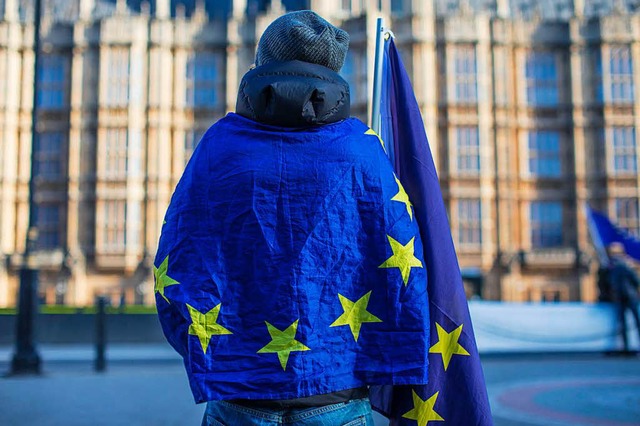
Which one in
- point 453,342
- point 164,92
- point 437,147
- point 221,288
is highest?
point 164,92

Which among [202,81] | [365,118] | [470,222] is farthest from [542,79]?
[202,81]

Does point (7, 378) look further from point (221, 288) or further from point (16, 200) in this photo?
point (16, 200)

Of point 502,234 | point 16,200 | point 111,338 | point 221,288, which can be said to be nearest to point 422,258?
point 221,288

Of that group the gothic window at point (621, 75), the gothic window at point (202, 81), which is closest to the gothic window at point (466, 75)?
the gothic window at point (621, 75)

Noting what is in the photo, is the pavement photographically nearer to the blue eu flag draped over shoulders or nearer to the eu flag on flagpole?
the eu flag on flagpole

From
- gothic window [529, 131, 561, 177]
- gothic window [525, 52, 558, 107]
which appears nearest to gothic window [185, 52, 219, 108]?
gothic window [525, 52, 558, 107]

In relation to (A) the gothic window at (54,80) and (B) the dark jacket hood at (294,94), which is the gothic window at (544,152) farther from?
(B) the dark jacket hood at (294,94)

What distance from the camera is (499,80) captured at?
107 ft

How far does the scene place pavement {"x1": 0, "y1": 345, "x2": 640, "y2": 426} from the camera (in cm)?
796

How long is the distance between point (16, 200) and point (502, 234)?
19863 millimetres

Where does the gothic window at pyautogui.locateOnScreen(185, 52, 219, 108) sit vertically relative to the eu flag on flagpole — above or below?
above

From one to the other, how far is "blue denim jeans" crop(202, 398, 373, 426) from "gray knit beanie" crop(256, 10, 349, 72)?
916mm

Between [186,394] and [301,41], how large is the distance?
27.1 feet

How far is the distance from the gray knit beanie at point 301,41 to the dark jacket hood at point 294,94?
1.9 inches
